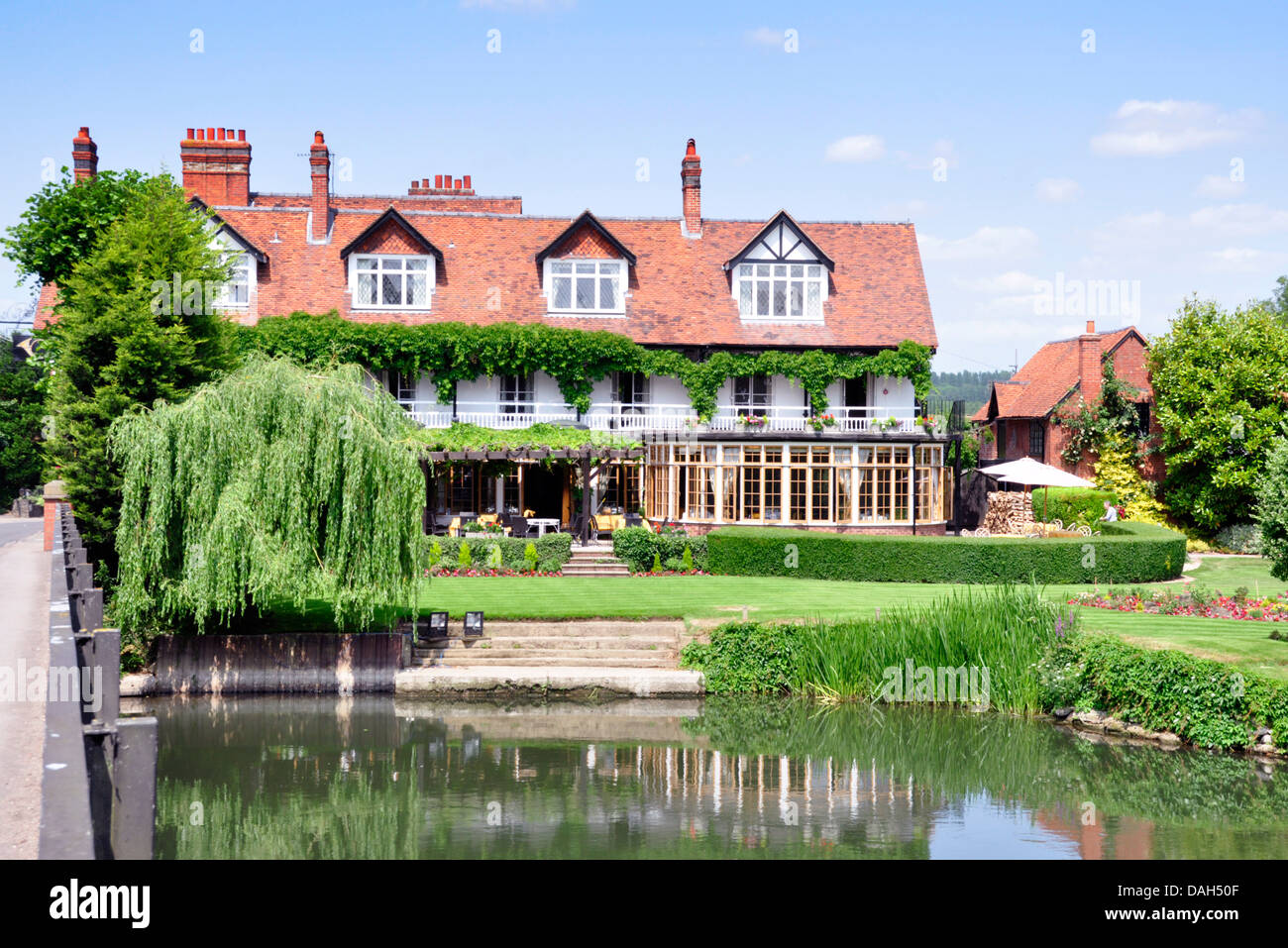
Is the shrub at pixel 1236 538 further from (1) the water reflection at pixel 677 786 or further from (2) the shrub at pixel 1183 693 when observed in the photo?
(1) the water reflection at pixel 677 786

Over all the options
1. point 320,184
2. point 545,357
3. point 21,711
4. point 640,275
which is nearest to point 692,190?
point 640,275

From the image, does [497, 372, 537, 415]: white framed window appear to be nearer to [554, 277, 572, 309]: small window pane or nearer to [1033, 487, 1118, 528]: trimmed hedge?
[554, 277, 572, 309]: small window pane

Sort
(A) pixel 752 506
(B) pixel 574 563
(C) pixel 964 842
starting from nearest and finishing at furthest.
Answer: (C) pixel 964 842 < (B) pixel 574 563 < (A) pixel 752 506

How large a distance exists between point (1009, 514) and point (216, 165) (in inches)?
1110

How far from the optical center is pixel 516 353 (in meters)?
35.1

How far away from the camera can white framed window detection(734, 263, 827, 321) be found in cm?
3728

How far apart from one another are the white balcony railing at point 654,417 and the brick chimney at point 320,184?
267 inches

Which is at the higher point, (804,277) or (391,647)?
(804,277)

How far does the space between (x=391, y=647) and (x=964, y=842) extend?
11.0 m

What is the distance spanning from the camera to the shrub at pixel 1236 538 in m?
35.7

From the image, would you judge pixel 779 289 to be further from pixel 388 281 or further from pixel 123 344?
pixel 123 344

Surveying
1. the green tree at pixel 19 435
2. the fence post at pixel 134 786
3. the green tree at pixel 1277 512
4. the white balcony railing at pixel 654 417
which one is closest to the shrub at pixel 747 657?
the green tree at pixel 1277 512
